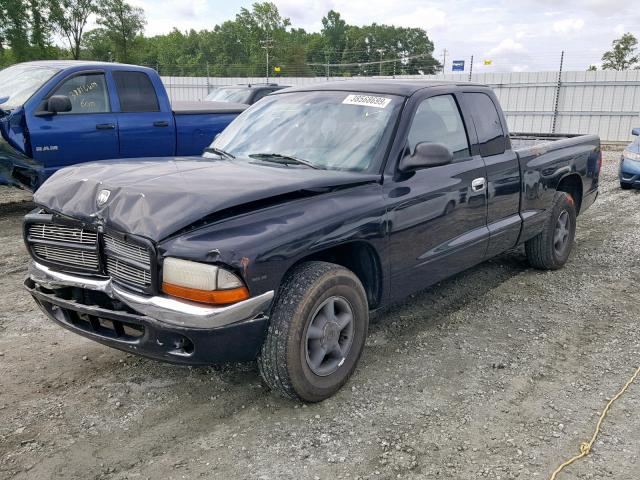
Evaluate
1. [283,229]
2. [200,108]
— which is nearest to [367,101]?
→ [283,229]

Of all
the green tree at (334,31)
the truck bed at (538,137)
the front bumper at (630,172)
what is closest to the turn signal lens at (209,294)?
the truck bed at (538,137)

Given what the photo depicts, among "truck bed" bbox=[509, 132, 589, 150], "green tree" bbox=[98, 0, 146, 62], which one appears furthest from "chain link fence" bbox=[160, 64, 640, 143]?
"green tree" bbox=[98, 0, 146, 62]

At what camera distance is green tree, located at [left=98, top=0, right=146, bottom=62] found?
50750 mm

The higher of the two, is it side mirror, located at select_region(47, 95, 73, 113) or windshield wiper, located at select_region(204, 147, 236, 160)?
side mirror, located at select_region(47, 95, 73, 113)

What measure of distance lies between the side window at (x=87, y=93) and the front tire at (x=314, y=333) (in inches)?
208

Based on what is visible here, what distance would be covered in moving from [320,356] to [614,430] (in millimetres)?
1606

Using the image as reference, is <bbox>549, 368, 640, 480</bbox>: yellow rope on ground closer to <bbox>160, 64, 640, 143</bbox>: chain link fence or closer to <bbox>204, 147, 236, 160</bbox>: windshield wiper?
<bbox>204, 147, 236, 160</bbox>: windshield wiper

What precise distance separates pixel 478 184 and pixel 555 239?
180cm

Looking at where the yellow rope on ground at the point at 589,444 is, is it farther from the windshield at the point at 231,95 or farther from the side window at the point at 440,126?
the windshield at the point at 231,95

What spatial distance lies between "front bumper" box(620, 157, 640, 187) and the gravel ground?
6601 mm

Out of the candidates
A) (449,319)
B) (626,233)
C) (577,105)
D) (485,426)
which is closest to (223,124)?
(449,319)

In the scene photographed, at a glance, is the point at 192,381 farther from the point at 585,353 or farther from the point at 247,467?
the point at 585,353

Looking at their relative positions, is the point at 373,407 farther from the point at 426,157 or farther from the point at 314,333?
the point at 426,157

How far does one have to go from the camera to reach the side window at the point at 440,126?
3.91 metres
